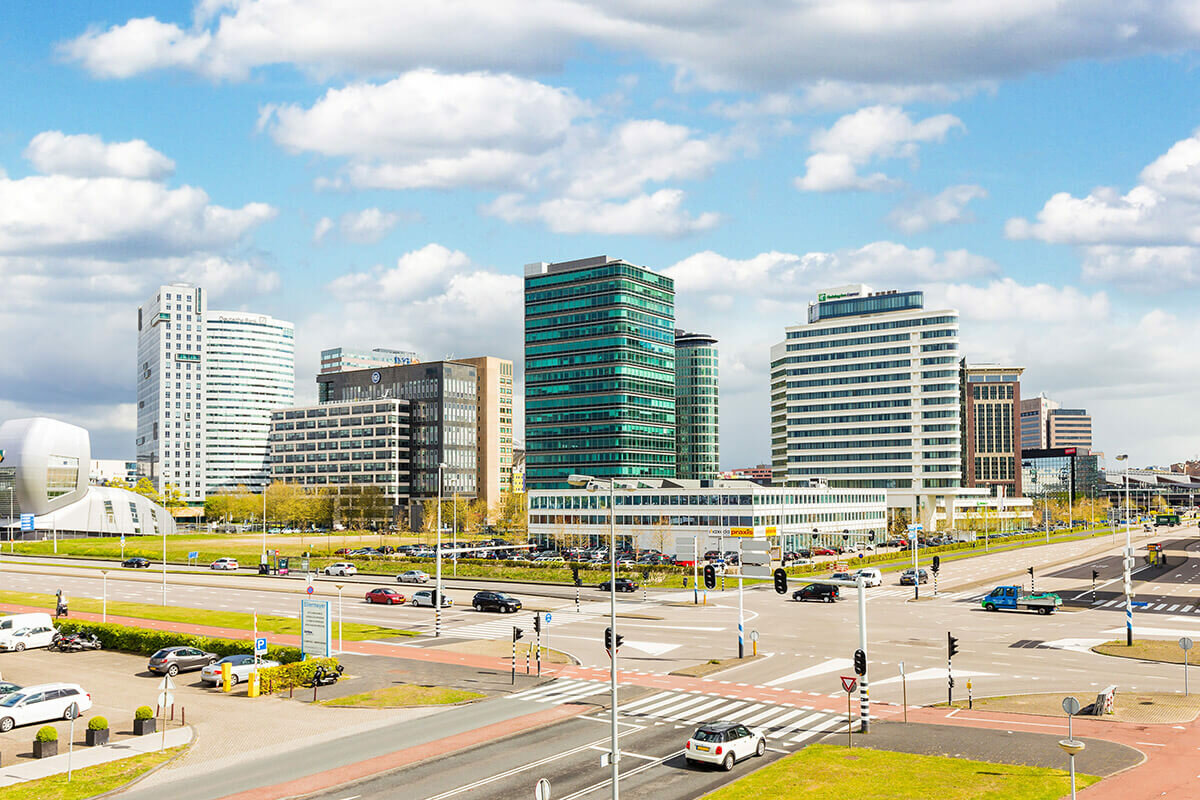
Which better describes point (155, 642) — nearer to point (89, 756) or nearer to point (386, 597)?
point (89, 756)

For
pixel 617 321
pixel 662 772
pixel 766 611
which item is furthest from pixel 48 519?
pixel 662 772

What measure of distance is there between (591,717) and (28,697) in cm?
2462

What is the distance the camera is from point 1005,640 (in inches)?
2330

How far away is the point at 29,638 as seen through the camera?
203 ft

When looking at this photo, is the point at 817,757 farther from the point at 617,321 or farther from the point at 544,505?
the point at 617,321

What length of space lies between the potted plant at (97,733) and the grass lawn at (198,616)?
2570 centimetres

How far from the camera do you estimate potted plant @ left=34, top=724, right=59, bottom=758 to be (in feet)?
115

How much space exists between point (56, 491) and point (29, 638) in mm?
139694

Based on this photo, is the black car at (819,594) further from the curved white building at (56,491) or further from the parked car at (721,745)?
the curved white building at (56,491)

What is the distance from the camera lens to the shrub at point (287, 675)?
46719 mm

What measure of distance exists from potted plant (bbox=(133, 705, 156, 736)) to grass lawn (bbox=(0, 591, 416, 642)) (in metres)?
24.2

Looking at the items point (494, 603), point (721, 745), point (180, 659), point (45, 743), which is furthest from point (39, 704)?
point (494, 603)

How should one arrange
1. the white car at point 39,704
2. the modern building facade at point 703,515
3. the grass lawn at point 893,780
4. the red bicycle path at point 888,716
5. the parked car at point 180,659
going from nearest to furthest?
1. the grass lawn at point 893,780
2. the red bicycle path at point 888,716
3. the white car at point 39,704
4. the parked car at point 180,659
5. the modern building facade at point 703,515

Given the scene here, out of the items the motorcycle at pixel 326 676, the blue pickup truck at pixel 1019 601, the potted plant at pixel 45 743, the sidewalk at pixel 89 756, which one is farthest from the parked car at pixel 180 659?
the blue pickup truck at pixel 1019 601
